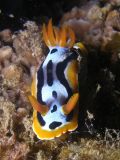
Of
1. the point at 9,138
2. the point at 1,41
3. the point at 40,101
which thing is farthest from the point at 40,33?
the point at 9,138

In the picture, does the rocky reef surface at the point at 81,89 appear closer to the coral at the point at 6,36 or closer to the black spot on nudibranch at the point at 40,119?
the coral at the point at 6,36

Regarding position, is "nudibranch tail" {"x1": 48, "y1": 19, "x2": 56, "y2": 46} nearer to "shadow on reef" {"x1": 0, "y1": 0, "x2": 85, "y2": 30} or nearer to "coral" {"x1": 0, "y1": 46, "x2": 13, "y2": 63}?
"coral" {"x1": 0, "y1": 46, "x2": 13, "y2": 63}

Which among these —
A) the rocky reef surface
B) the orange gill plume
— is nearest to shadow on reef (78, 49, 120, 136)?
the rocky reef surface

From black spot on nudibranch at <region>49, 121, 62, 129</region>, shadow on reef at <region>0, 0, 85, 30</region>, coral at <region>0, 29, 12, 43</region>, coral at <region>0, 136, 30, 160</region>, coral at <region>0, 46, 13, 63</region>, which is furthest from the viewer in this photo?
shadow on reef at <region>0, 0, 85, 30</region>

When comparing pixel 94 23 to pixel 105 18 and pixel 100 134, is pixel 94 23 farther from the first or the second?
pixel 100 134

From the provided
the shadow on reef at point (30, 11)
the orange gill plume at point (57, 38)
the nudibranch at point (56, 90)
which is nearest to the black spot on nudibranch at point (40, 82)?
the nudibranch at point (56, 90)
